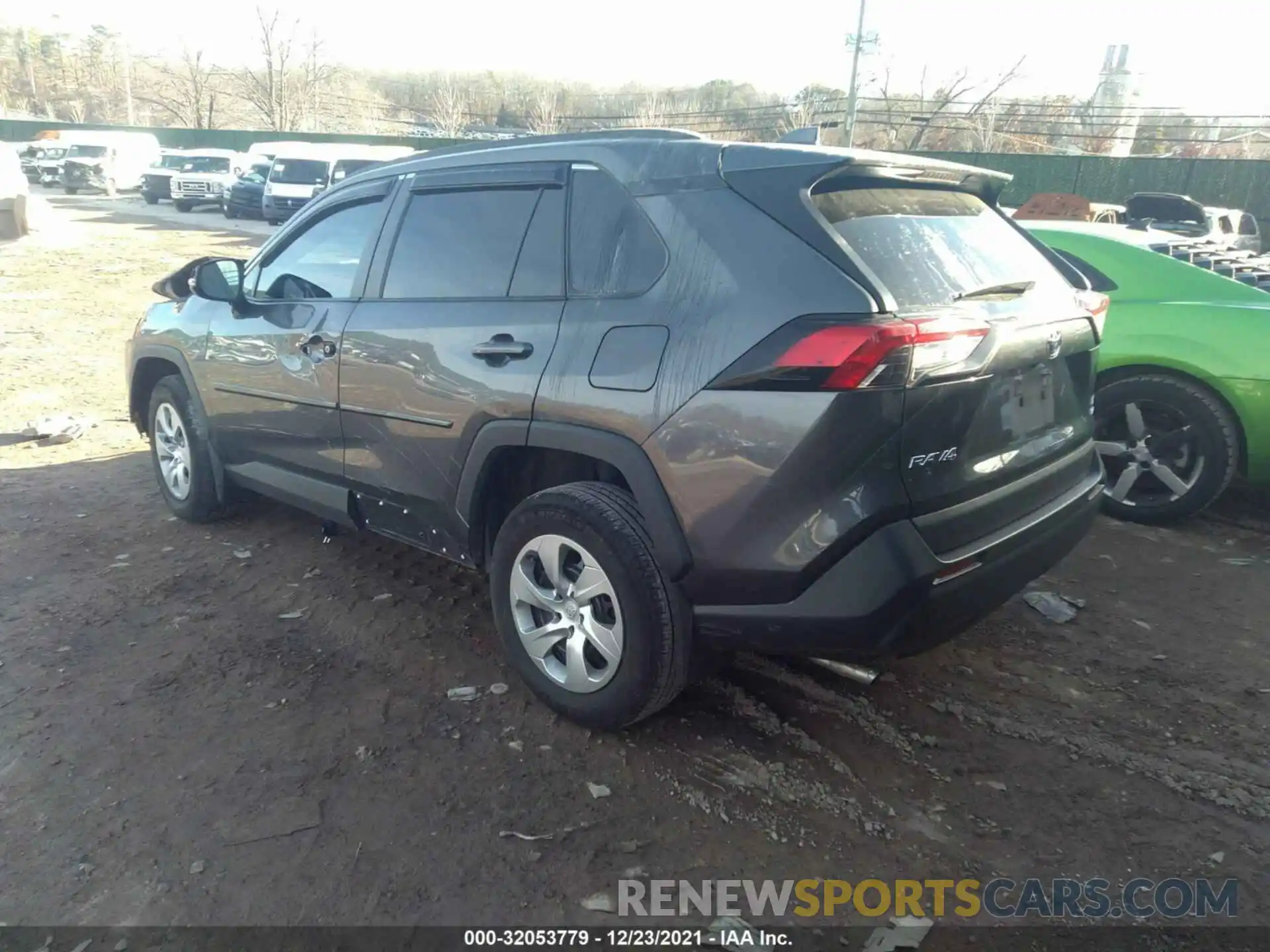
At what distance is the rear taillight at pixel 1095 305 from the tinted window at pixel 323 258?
2.70 m

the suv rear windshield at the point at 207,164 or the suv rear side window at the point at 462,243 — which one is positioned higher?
the suv rear side window at the point at 462,243

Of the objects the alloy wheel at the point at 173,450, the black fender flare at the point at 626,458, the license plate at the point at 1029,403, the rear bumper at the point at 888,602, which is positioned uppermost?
the license plate at the point at 1029,403

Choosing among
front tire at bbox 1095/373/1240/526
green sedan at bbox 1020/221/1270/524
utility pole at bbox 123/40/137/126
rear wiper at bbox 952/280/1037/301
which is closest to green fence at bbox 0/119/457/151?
utility pole at bbox 123/40/137/126

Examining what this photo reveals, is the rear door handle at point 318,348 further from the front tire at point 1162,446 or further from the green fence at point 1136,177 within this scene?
the green fence at point 1136,177

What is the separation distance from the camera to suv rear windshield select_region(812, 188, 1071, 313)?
2510mm

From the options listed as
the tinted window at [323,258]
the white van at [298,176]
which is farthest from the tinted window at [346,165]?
the tinted window at [323,258]

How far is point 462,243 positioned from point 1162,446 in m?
3.82

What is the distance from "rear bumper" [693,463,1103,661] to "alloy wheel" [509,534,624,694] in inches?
13.2

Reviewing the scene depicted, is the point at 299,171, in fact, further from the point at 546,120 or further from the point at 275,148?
the point at 546,120

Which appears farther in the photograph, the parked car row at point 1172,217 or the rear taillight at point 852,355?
the parked car row at point 1172,217

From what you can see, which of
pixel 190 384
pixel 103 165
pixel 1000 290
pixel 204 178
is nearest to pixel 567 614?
pixel 1000 290

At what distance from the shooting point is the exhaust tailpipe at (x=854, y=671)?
116 inches

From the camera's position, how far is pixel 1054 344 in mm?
2834

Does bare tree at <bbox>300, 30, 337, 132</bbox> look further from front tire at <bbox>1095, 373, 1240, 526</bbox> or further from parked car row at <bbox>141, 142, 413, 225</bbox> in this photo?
front tire at <bbox>1095, 373, 1240, 526</bbox>
